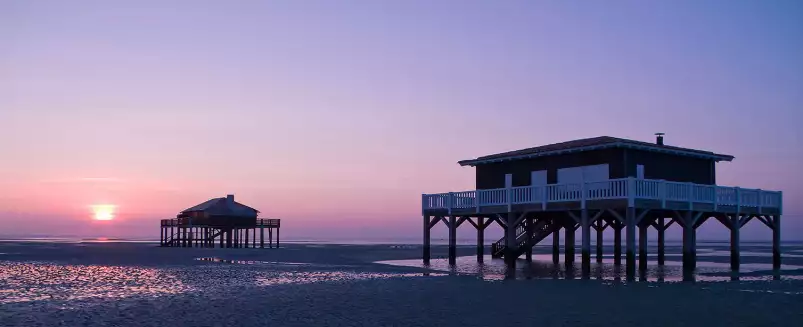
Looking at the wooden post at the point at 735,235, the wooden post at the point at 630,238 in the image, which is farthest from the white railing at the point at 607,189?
the wooden post at the point at 735,235

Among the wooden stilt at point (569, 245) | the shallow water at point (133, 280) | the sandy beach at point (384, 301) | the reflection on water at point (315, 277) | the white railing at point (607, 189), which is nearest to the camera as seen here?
the sandy beach at point (384, 301)

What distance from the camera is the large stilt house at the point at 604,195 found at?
29906 millimetres

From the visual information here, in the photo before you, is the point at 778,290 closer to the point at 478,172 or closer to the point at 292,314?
the point at 292,314

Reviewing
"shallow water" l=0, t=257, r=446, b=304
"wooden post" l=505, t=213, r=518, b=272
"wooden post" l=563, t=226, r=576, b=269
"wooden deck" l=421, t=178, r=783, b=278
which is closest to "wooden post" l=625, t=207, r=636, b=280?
"wooden deck" l=421, t=178, r=783, b=278

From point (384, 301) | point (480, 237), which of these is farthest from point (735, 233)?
point (384, 301)

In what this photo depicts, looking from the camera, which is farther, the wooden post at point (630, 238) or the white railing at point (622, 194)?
the white railing at point (622, 194)

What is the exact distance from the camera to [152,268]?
33.1 metres

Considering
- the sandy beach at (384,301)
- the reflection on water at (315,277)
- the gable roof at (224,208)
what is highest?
the gable roof at (224,208)

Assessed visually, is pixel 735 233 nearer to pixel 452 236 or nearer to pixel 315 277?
pixel 452 236

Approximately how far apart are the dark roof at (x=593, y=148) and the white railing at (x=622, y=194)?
2.37 meters

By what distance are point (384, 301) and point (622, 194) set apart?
1346 centimetres

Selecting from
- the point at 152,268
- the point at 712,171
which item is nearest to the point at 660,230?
the point at 712,171

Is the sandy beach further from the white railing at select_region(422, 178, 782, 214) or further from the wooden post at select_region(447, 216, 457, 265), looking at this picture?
the wooden post at select_region(447, 216, 457, 265)

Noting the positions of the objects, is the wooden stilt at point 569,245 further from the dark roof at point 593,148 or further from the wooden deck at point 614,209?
the dark roof at point 593,148
